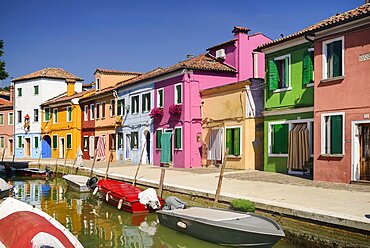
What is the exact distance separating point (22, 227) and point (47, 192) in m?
14.6

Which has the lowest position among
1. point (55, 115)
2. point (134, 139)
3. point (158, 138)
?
point (134, 139)

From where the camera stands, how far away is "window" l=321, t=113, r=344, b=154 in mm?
14312

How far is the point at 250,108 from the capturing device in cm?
2053

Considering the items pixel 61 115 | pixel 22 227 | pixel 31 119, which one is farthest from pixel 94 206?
pixel 31 119

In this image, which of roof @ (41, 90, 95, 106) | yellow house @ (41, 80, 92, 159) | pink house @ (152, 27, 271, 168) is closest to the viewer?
pink house @ (152, 27, 271, 168)

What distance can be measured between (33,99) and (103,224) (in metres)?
32.0

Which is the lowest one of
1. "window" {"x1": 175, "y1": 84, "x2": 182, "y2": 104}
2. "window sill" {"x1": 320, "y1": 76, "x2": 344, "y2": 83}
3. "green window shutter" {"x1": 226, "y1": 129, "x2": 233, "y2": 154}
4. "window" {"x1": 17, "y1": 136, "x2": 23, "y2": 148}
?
"window" {"x1": 17, "y1": 136, "x2": 23, "y2": 148}

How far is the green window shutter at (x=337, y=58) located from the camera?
47.5ft

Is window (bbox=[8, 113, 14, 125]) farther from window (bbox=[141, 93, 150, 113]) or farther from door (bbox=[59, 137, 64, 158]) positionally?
window (bbox=[141, 93, 150, 113])

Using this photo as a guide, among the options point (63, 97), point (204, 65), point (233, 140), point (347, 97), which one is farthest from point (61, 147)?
point (347, 97)

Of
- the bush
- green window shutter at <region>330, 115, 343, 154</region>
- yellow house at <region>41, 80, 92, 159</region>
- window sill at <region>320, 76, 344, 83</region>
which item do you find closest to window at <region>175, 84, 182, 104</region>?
window sill at <region>320, 76, 344, 83</region>

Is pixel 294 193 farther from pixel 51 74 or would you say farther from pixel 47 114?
pixel 51 74

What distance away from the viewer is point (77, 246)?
7418 millimetres

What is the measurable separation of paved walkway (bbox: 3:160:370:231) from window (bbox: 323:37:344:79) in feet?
12.4
